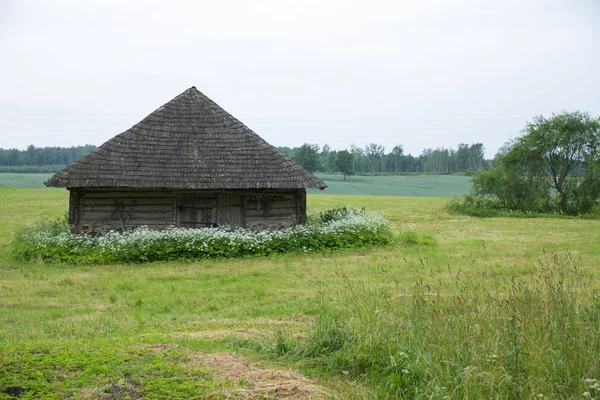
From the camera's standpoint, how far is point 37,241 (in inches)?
625

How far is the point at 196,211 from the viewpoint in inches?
711

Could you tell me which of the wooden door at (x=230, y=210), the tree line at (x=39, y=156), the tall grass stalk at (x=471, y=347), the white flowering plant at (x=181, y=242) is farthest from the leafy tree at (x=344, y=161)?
the tall grass stalk at (x=471, y=347)

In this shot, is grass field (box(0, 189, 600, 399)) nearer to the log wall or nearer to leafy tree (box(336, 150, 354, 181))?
the log wall

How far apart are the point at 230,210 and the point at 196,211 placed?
3.51 ft

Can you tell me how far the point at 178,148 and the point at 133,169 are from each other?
1.63 m

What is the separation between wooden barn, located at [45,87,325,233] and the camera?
1691 centimetres

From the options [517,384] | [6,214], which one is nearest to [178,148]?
[517,384]

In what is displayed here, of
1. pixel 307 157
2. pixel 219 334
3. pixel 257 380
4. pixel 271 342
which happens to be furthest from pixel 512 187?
pixel 307 157

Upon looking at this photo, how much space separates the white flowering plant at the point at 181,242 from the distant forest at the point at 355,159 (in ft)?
194

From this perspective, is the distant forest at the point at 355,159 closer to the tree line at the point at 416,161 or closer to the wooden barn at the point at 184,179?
the tree line at the point at 416,161

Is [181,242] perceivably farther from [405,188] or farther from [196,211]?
[405,188]

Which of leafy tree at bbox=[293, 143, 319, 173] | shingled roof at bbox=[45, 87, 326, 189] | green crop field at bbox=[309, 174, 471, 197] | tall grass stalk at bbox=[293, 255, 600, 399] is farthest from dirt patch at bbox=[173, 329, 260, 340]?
leafy tree at bbox=[293, 143, 319, 173]

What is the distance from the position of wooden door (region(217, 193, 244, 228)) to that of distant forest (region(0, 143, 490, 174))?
5810 centimetres

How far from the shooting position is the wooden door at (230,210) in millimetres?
18094
